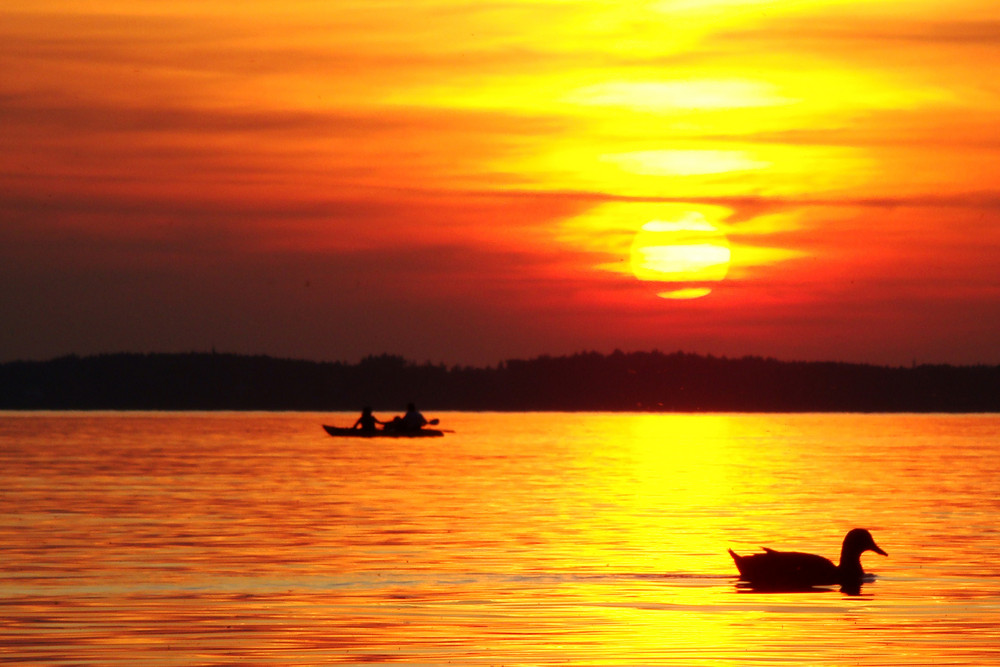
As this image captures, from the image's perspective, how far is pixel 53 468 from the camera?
65.2 meters

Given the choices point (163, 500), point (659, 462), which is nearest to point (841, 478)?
point (659, 462)

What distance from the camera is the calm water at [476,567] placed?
70.6 ft

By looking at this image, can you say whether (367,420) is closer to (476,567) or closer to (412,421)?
(412,421)

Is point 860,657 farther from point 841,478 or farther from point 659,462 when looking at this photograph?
point 659,462

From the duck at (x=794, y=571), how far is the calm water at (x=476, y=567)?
0.39 m

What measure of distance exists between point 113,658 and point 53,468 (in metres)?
46.7

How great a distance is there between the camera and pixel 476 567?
3038cm

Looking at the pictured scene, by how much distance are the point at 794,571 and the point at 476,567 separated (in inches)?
231

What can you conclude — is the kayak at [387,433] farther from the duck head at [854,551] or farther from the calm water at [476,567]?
the duck head at [854,551]

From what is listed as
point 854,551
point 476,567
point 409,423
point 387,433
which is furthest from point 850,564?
point 387,433

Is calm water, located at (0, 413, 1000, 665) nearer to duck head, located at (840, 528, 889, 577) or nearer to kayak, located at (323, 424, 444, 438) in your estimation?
duck head, located at (840, 528, 889, 577)

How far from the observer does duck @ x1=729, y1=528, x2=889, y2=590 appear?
2769 centimetres

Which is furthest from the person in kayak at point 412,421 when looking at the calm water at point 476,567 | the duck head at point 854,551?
the duck head at point 854,551

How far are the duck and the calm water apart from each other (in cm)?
39
